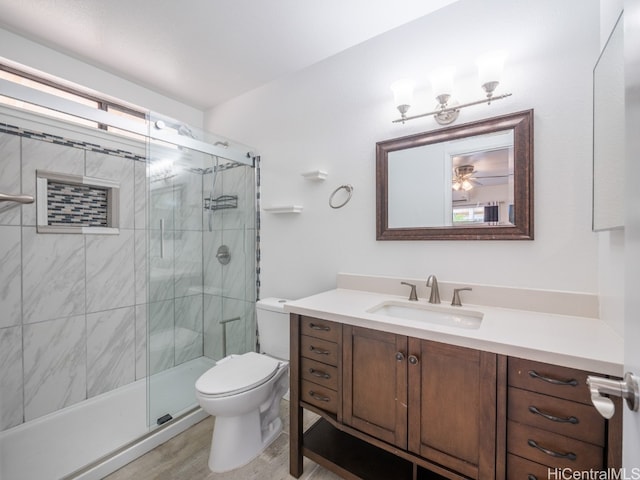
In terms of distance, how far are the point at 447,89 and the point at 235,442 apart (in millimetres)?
2256

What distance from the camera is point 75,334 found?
1.99m

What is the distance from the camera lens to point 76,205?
202 centimetres

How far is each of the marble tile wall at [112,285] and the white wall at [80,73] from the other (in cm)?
→ 52

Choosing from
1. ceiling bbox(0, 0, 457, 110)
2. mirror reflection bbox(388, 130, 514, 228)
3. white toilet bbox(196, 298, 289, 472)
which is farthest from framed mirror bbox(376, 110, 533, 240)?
white toilet bbox(196, 298, 289, 472)

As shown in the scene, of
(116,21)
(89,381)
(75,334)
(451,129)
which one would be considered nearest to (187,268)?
(75,334)

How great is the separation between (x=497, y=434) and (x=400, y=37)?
2.08 meters

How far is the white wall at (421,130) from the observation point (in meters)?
1.28

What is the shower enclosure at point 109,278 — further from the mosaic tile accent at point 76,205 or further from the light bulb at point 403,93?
the light bulb at point 403,93

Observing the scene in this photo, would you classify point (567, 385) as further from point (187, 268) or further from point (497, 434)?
point (187, 268)

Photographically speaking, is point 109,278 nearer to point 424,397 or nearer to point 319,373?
point 319,373

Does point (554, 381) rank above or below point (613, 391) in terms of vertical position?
below

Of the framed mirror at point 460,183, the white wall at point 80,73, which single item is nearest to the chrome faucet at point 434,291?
the framed mirror at point 460,183

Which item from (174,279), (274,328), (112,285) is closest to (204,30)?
(174,279)
